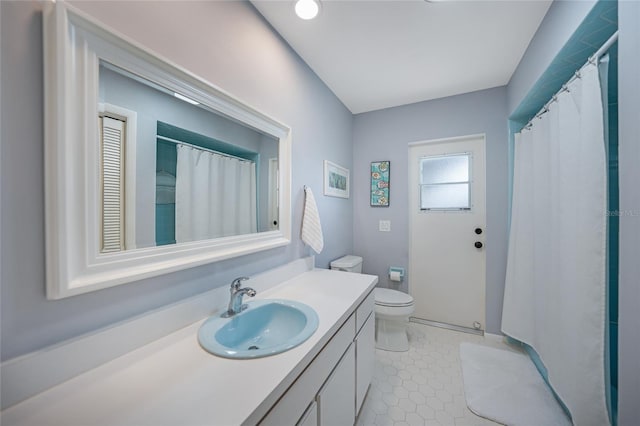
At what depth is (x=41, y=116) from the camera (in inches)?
23.9

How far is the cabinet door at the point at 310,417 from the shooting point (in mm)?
775

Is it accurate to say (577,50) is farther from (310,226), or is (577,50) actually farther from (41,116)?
(41,116)

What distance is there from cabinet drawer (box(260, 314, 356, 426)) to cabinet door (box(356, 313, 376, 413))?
0.83 feet

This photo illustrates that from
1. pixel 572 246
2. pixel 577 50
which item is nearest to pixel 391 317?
pixel 572 246

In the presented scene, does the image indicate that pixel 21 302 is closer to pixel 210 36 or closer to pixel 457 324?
pixel 210 36

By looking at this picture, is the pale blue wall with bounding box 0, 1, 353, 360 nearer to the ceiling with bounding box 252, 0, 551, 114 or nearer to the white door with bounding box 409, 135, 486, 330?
the ceiling with bounding box 252, 0, 551, 114

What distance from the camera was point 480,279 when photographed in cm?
232

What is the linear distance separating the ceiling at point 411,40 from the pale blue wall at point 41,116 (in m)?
0.24

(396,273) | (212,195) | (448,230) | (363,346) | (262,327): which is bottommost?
(363,346)

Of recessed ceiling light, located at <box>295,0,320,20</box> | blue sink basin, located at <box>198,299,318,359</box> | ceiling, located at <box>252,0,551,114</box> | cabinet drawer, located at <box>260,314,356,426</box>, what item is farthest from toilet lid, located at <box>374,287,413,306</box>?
recessed ceiling light, located at <box>295,0,320,20</box>

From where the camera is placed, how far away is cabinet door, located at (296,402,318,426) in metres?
0.78

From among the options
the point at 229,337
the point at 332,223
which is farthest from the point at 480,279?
the point at 229,337

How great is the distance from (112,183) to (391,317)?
80.4 inches

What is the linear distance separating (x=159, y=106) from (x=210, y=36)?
1.47ft
